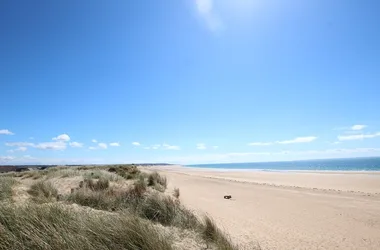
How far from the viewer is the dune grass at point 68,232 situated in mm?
4023

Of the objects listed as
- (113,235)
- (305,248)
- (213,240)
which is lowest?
(305,248)

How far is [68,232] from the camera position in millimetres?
4391

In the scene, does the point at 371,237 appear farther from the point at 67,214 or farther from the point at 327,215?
the point at 67,214

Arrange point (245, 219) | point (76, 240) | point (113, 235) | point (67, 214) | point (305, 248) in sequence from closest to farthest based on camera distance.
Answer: point (76, 240), point (113, 235), point (67, 214), point (305, 248), point (245, 219)

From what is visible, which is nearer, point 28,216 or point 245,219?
point 28,216

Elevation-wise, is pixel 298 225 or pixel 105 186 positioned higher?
pixel 105 186

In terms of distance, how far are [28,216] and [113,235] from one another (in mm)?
1377

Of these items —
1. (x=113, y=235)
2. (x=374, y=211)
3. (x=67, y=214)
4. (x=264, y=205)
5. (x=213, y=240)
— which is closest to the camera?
(x=113, y=235)

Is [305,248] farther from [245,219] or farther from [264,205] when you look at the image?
[264,205]

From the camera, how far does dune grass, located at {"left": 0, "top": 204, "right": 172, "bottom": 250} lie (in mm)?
4023

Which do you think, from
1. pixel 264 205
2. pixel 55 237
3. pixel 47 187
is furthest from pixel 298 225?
pixel 47 187

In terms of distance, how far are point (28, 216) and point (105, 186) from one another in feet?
32.2

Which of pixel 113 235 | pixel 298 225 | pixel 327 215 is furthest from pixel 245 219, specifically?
pixel 113 235

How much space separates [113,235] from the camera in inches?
176
